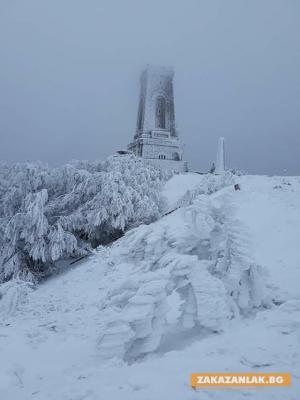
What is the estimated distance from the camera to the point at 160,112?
55.2m

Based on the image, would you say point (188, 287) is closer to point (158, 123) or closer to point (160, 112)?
point (158, 123)

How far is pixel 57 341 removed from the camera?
6961 millimetres

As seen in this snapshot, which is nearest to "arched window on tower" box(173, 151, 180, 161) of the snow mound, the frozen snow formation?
the snow mound

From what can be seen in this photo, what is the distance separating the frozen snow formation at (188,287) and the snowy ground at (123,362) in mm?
236

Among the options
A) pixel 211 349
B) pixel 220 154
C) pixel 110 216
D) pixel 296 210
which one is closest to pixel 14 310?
pixel 211 349

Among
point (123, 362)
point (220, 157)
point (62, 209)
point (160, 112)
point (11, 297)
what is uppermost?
point (160, 112)

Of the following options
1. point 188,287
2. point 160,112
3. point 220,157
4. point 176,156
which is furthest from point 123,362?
point 160,112

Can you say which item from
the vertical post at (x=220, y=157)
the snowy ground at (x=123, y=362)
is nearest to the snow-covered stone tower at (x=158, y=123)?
the vertical post at (x=220, y=157)

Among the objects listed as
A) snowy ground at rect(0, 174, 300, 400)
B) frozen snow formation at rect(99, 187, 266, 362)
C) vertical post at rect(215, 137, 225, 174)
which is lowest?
snowy ground at rect(0, 174, 300, 400)

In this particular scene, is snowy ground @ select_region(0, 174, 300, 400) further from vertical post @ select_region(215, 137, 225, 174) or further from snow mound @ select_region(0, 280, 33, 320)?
vertical post @ select_region(215, 137, 225, 174)

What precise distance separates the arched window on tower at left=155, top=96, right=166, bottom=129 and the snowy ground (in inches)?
1827

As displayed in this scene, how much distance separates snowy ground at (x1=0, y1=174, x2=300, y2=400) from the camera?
478 cm

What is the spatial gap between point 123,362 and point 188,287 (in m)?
1.75

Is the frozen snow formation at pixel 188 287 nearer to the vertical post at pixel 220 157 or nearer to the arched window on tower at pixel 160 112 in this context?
the vertical post at pixel 220 157
